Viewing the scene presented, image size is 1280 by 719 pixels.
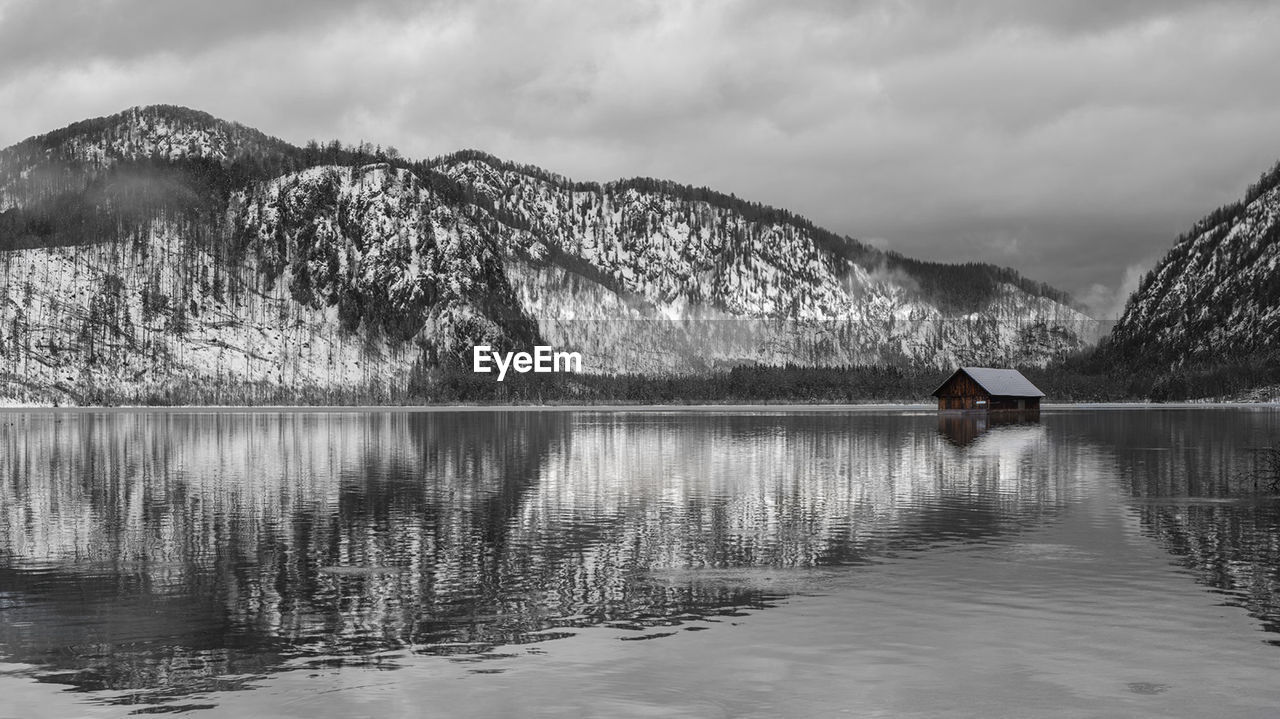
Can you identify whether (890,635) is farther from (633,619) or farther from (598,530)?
(598,530)

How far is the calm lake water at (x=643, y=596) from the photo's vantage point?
17547 mm

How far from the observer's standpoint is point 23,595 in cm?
2542

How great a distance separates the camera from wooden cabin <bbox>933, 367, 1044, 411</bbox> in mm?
177250

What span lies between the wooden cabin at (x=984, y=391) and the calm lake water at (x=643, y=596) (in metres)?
125

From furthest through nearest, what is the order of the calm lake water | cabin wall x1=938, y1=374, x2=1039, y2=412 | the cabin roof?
1. cabin wall x1=938, y1=374, x2=1039, y2=412
2. the cabin roof
3. the calm lake water

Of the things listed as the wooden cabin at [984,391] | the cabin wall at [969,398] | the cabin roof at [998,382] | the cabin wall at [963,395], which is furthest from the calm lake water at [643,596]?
the cabin wall at [969,398]

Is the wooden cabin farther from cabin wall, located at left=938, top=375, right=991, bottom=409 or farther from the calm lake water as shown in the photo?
the calm lake water

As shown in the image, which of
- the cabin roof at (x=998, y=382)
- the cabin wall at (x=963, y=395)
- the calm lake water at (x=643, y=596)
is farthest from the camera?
the cabin wall at (x=963, y=395)

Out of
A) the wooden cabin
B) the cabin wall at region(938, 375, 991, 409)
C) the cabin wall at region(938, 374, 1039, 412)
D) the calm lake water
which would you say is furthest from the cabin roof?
the calm lake water

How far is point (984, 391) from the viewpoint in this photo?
176375 mm

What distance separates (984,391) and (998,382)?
5.26 metres

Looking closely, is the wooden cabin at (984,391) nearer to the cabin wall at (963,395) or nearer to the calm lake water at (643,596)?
the cabin wall at (963,395)

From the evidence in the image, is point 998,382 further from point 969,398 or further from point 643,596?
point 643,596

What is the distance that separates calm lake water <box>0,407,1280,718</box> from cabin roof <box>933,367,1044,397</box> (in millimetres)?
124519
